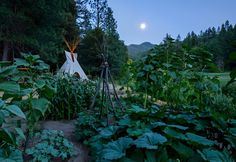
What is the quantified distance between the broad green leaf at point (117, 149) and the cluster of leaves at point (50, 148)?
74cm

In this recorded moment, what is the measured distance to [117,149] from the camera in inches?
48.6

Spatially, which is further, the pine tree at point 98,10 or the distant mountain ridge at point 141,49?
the pine tree at point 98,10

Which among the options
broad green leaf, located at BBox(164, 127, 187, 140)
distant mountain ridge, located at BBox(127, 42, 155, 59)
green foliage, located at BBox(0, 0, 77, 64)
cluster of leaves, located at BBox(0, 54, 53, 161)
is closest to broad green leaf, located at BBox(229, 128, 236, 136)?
broad green leaf, located at BBox(164, 127, 187, 140)

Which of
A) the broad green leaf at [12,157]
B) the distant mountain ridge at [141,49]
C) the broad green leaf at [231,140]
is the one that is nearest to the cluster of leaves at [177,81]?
the distant mountain ridge at [141,49]

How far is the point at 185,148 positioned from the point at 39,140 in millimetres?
1293

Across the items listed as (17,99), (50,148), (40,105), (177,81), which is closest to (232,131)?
(40,105)

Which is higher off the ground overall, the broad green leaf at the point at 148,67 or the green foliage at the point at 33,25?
the green foliage at the point at 33,25

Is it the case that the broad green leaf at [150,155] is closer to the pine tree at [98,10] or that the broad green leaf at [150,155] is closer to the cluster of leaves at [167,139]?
the cluster of leaves at [167,139]

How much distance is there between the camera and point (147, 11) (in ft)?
20.1

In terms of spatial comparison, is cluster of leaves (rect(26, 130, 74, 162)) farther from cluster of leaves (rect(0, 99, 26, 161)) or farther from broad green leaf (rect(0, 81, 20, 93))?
broad green leaf (rect(0, 81, 20, 93))

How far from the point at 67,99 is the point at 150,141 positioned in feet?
6.20

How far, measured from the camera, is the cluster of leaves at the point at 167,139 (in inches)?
47.1

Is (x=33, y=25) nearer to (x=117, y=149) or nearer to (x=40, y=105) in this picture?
(x=40, y=105)

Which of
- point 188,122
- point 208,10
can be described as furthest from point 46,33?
point 188,122
